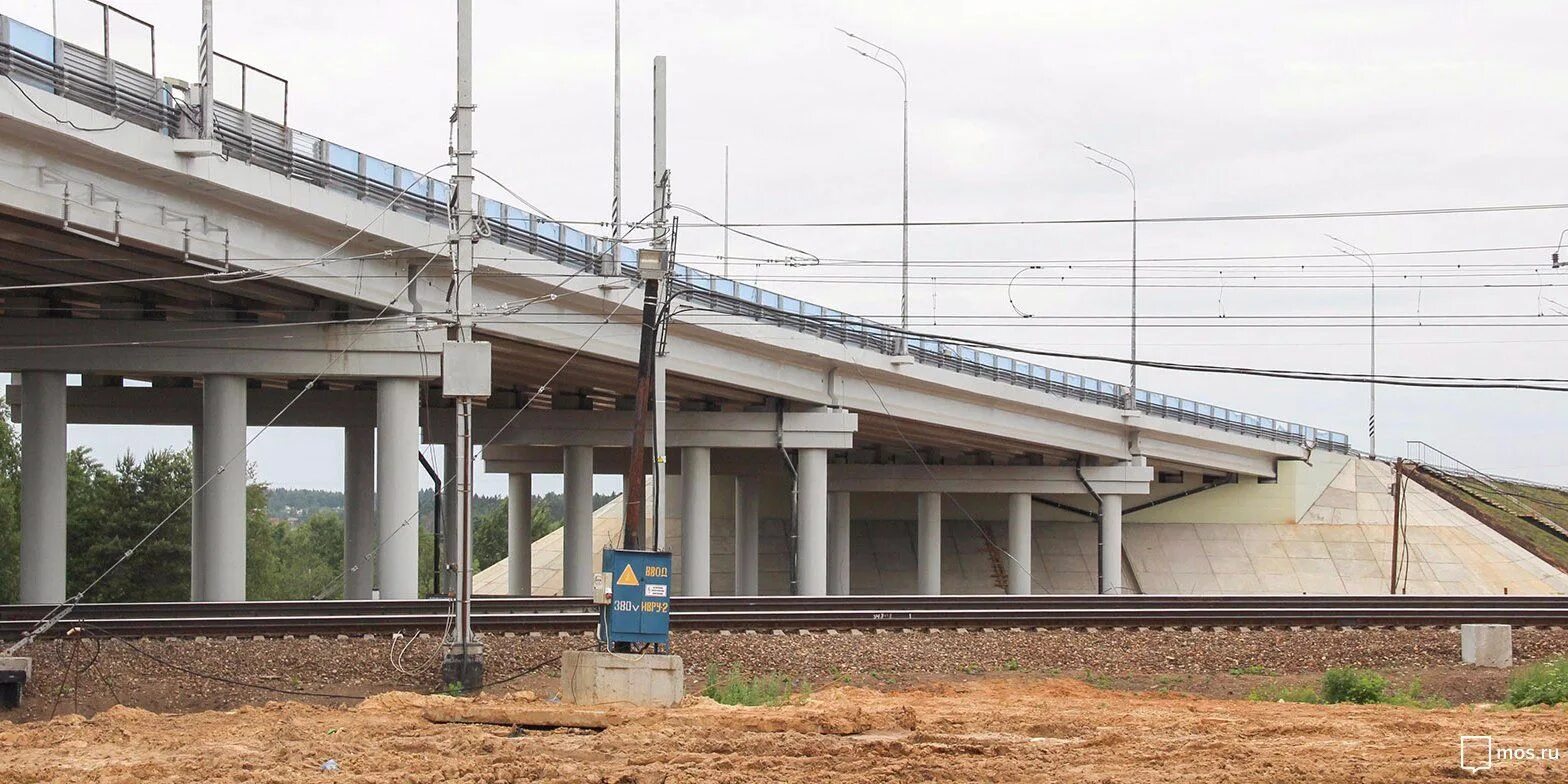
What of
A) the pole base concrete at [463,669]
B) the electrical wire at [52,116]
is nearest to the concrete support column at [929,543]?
the pole base concrete at [463,669]

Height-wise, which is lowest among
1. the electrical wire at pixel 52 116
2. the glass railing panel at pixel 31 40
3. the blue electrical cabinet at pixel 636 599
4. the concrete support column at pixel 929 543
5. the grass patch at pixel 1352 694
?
the concrete support column at pixel 929 543

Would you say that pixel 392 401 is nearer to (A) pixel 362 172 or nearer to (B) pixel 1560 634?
(A) pixel 362 172

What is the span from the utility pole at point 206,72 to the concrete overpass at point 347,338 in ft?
1.17

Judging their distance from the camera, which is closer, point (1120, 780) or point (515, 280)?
point (1120, 780)

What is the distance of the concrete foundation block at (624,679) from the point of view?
20766mm

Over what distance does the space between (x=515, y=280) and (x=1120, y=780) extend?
2416 centimetres

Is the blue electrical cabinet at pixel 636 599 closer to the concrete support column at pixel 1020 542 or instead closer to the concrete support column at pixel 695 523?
the concrete support column at pixel 695 523

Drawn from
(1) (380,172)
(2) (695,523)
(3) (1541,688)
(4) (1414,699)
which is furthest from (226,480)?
(3) (1541,688)

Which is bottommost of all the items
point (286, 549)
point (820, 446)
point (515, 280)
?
point (286, 549)

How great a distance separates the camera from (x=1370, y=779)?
42.7ft

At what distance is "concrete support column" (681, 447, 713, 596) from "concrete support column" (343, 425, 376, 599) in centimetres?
932

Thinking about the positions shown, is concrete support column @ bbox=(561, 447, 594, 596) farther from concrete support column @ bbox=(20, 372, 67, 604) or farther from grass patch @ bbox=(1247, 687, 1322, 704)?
grass patch @ bbox=(1247, 687, 1322, 704)

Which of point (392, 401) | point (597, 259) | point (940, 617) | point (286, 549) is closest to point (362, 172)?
point (392, 401)

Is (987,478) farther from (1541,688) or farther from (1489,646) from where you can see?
(1541,688)
